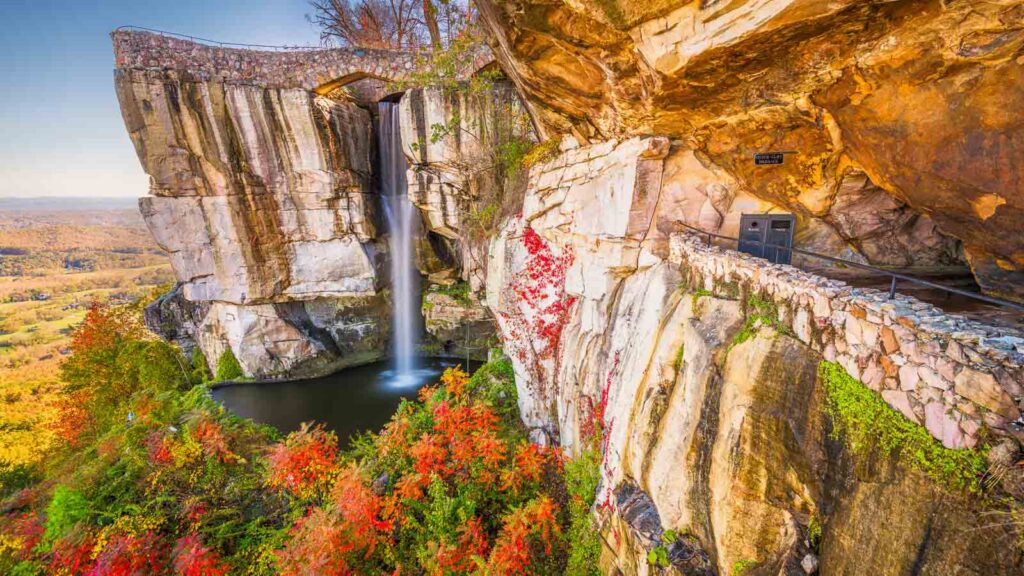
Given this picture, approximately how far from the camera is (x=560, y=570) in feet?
26.1

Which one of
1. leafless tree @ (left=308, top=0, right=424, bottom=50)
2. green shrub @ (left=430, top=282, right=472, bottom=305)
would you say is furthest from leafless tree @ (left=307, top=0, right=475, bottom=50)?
green shrub @ (left=430, top=282, right=472, bottom=305)

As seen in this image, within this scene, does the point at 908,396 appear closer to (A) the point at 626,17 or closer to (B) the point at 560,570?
(A) the point at 626,17

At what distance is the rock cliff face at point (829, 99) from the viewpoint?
416cm

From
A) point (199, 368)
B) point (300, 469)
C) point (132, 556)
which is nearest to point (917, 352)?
point (300, 469)

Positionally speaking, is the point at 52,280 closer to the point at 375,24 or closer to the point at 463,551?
the point at 375,24

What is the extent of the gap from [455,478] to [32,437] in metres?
22.9

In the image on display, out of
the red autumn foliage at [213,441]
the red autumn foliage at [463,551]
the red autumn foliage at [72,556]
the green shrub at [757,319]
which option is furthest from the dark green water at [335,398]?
the green shrub at [757,319]

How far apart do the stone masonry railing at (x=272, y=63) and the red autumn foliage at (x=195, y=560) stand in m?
16.6

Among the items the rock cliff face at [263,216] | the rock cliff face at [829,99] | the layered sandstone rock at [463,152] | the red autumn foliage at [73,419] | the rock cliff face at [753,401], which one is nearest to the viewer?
the rock cliff face at [753,401]

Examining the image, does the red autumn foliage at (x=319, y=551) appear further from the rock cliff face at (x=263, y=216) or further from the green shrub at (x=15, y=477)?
the green shrub at (x=15, y=477)

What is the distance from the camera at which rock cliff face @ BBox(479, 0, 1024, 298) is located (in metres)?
4.16

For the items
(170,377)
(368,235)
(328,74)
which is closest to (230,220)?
(368,235)

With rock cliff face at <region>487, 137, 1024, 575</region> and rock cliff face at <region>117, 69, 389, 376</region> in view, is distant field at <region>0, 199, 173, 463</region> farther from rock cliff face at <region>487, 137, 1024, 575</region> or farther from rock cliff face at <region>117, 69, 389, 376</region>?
rock cliff face at <region>487, 137, 1024, 575</region>

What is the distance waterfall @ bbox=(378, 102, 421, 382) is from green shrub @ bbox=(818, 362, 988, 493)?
19106 millimetres
